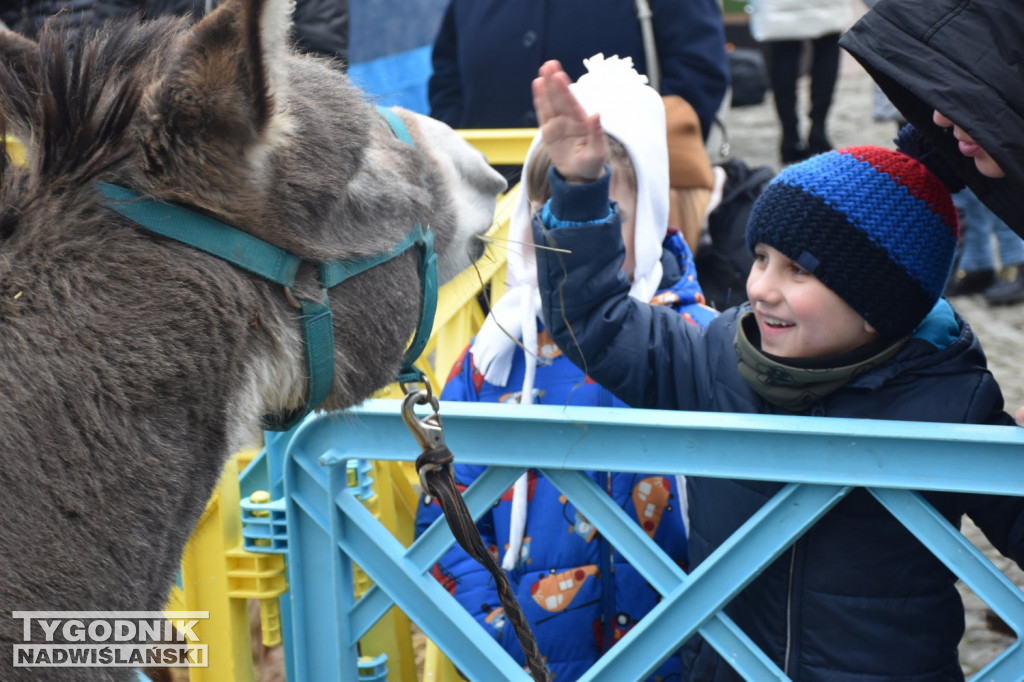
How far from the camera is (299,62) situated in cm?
167

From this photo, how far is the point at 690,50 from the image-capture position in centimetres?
376

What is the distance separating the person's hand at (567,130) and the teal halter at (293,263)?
275 millimetres

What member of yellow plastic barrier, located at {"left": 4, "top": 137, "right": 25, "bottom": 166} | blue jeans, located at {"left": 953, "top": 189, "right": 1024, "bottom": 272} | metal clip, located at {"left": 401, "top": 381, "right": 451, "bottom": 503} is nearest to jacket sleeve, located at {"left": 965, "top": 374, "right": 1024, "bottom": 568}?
metal clip, located at {"left": 401, "top": 381, "right": 451, "bottom": 503}

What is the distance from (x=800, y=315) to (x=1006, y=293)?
4926mm

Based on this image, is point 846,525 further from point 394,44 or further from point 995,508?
point 394,44

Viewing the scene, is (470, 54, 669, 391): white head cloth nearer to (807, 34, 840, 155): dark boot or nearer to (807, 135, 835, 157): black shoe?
(807, 34, 840, 155): dark boot

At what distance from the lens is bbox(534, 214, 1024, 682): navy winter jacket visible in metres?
1.92

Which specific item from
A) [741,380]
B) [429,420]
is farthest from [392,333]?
[741,380]

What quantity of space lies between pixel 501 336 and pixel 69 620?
128cm

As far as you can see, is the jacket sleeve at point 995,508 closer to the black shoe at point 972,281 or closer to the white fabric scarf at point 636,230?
the white fabric scarf at point 636,230

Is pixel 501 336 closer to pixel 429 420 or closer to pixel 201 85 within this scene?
pixel 429 420

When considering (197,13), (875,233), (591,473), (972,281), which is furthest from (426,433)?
(972,281)

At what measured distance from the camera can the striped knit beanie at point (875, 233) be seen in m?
1.97

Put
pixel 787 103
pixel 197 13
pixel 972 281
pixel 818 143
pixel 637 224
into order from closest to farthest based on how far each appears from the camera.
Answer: pixel 637 224, pixel 197 13, pixel 972 281, pixel 818 143, pixel 787 103
